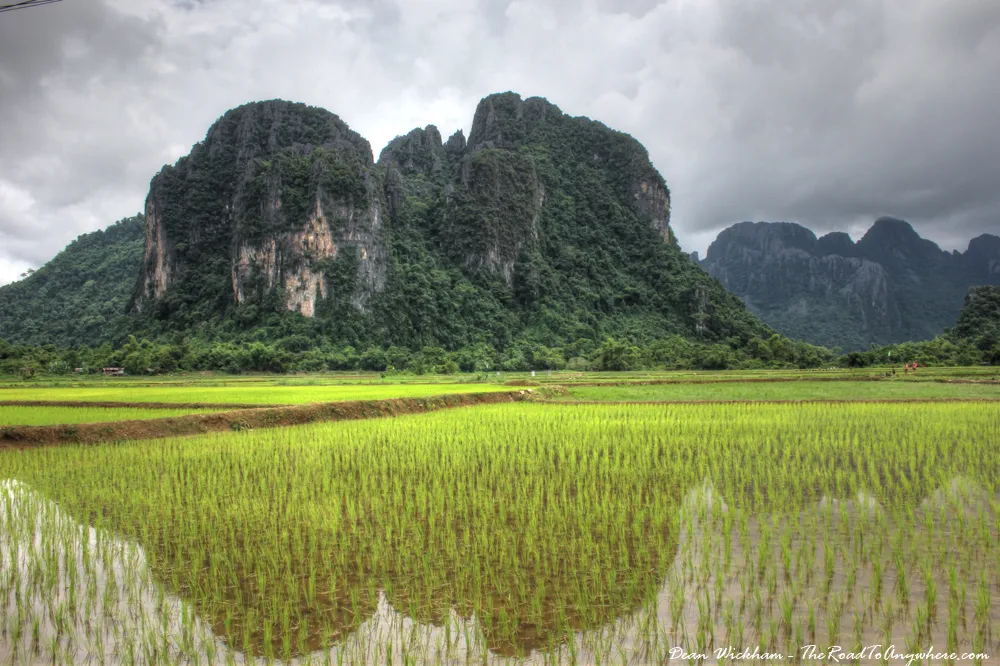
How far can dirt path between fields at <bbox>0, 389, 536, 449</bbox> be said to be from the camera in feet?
26.6

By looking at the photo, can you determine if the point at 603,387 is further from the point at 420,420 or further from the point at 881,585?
the point at 881,585

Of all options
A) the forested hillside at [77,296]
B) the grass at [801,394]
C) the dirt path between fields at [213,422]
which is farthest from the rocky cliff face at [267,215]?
the dirt path between fields at [213,422]

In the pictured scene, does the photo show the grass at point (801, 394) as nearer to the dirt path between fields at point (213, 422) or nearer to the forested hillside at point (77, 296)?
the dirt path between fields at point (213, 422)

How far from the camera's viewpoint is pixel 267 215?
178 ft

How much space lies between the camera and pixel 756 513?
411cm

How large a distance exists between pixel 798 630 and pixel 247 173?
66.7 meters

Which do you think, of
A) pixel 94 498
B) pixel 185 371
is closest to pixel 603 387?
pixel 94 498

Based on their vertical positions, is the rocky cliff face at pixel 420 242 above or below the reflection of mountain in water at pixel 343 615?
above

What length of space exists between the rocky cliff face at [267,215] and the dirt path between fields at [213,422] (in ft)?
131

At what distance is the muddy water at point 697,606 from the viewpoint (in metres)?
2.28

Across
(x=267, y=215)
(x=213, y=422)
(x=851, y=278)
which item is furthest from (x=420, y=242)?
(x=851, y=278)

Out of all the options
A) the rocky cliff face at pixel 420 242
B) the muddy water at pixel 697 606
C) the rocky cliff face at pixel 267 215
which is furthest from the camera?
the rocky cliff face at pixel 420 242

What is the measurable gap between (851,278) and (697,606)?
124326 mm

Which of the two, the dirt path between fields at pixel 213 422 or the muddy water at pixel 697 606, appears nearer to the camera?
the muddy water at pixel 697 606
